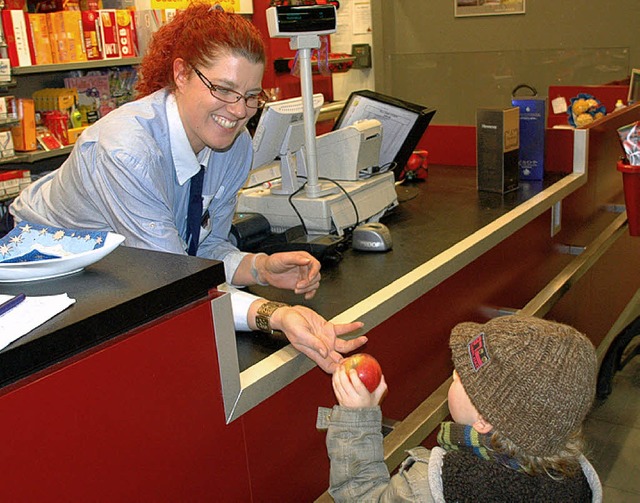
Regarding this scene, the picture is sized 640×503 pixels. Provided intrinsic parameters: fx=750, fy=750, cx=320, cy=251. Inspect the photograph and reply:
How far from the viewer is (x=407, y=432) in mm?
1841

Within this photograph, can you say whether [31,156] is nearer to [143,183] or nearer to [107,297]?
[143,183]

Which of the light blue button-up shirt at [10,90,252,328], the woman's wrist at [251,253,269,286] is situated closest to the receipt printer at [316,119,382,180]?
the light blue button-up shirt at [10,90,252,328]

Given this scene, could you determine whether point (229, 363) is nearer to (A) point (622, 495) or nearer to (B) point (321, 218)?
(B) point (321, 218)

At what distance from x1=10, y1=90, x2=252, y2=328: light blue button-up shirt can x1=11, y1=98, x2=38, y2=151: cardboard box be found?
7.38 feet

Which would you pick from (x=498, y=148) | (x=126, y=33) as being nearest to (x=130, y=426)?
(x=498, y=148)

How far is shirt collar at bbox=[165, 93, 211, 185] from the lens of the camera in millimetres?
1698

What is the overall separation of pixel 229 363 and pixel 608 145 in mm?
2659

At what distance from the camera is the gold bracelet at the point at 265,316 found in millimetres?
1564

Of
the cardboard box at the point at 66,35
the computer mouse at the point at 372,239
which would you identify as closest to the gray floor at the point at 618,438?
the computer mouse at the point at 372,239

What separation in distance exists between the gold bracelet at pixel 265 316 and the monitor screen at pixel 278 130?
2.38 ft

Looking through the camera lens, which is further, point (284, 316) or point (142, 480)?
point (284, 316)

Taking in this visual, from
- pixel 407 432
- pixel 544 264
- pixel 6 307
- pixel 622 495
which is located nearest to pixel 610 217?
pixel 544 264

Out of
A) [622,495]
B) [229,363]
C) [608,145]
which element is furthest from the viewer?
[608,145]

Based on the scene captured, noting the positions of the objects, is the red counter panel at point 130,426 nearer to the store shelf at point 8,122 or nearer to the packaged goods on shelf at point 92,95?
the store shelf at point 8,122
